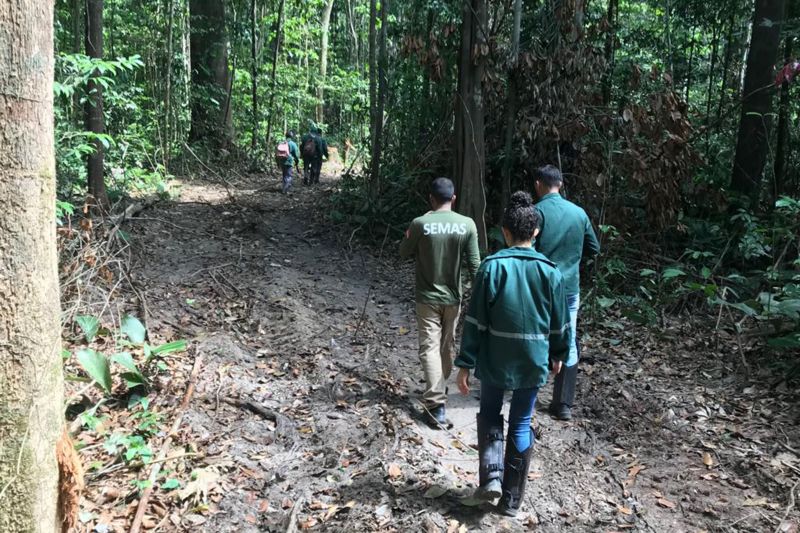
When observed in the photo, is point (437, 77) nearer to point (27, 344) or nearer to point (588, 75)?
point (588, 75)

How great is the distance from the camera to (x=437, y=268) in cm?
521

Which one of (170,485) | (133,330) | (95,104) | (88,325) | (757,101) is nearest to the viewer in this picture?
(170,485)

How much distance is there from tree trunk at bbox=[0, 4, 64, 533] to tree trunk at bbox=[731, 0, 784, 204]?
32.6ft

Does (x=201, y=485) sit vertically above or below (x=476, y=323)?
below

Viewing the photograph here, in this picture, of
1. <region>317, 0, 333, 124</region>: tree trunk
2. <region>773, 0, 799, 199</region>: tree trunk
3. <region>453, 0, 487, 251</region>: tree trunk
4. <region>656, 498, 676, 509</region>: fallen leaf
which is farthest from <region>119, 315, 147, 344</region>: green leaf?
<region>317, 0, 333, 124</region>: tree trunk

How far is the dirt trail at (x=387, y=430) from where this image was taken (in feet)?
13.4

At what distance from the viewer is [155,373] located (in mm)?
5449

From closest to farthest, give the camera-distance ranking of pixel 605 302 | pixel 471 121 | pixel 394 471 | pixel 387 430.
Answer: pixel 394 471 → pixel 387 430 → pixel 605 302 → pixel 471 121

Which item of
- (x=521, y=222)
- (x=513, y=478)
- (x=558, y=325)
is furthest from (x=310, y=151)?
(x=513, y=478)

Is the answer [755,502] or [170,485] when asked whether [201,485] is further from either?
[755,502]

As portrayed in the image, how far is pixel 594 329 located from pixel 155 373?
17.5ft

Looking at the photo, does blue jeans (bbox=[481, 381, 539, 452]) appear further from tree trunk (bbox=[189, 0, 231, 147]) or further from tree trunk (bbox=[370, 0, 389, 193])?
tree trunk (bbox=[189, 0, 231, 147])

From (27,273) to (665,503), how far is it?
4.34m

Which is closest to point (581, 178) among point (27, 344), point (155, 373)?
point (155, 373)
